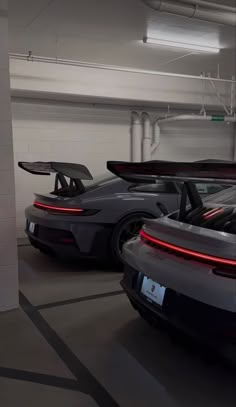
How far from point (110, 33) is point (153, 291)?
3.48 metres

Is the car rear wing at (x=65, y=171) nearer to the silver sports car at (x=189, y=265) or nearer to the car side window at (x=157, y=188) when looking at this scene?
the car side window at (x=157, y=188)

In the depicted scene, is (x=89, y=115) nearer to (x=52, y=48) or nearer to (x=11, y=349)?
(x=52, y=48)

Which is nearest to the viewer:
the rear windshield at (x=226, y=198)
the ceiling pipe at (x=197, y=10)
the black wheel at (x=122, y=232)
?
the rear windshield at (x=226, y=198)

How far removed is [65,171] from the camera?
161 inches

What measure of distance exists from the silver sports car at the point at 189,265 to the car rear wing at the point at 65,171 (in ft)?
5.04

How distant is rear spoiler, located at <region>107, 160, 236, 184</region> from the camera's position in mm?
2029

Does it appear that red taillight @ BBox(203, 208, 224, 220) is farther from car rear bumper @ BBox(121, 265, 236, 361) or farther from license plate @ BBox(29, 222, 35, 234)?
license plate @ BBox(29, 222, 35, 234)

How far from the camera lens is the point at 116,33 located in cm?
469

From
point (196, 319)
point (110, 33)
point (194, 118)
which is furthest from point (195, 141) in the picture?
point (196, 319)

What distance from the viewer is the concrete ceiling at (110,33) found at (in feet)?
12.8

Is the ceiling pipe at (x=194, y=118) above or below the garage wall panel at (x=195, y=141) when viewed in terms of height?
above

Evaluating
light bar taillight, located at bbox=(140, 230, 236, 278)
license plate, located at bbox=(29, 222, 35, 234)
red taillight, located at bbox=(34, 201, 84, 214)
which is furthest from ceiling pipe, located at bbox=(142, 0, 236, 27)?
license plate, located at bbox=(29, 222, 35, 234)

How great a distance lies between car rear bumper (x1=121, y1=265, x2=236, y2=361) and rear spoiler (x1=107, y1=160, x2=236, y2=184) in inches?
26.5

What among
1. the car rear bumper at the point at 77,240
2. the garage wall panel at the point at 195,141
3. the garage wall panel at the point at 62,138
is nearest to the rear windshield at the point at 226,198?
the car rear bumper at the point at 77,240
